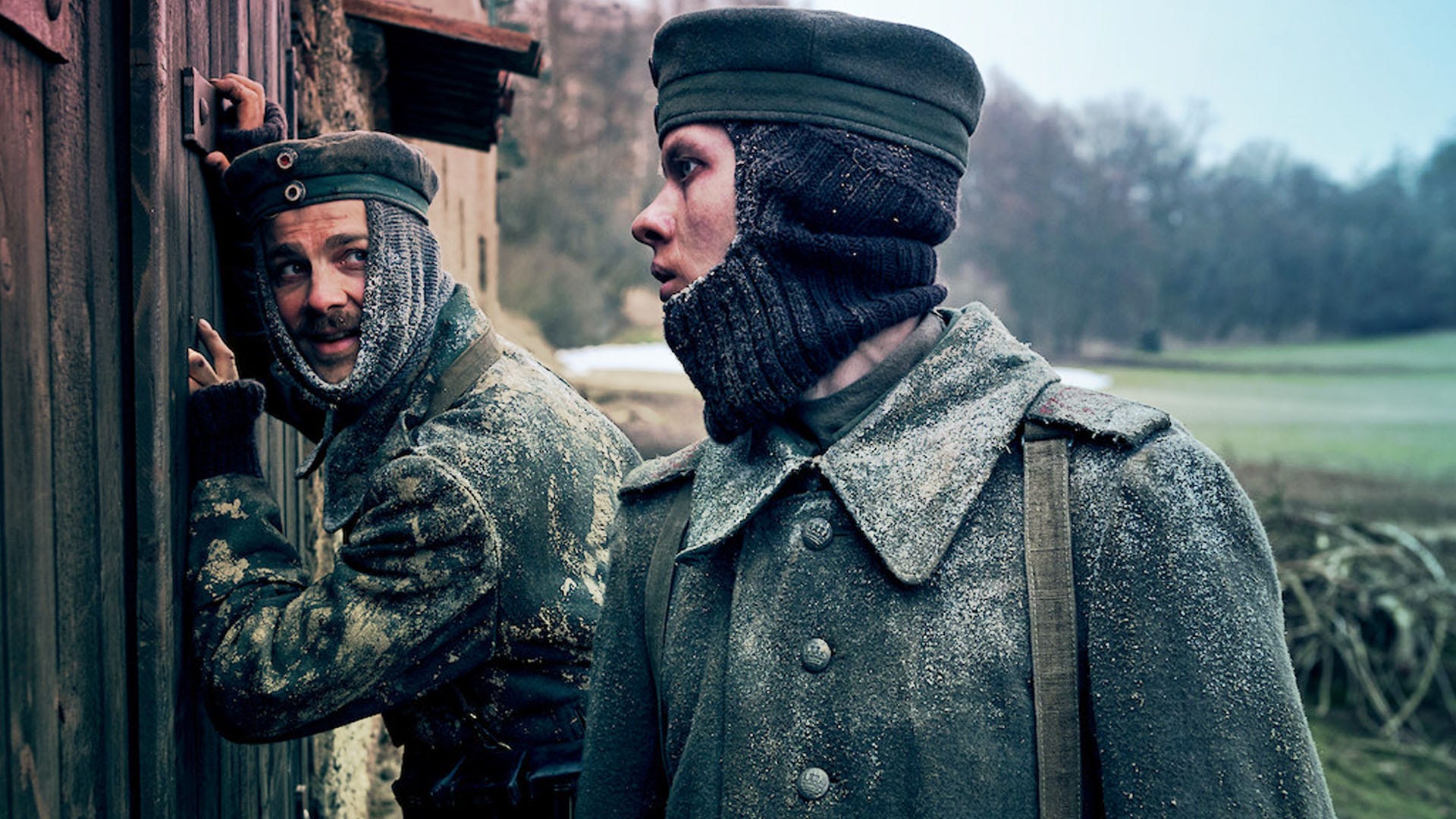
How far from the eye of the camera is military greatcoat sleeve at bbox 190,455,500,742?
201 centimetres

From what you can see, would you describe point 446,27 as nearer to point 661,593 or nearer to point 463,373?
point 463,373

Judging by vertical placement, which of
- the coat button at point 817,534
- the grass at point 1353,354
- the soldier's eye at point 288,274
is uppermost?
the grass at point 1353,354

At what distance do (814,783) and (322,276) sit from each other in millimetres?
1630

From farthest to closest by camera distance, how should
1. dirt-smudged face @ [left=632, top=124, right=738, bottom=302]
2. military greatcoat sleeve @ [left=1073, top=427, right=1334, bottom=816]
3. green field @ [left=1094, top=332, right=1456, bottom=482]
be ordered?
green field @ [left=1094, top=332, right=1456, bottom=482], dirt-smudged face @ [left=632, top=124, right=738, bottom=302], military greatcoat sleeve @ [left=1073, top=427, right=1334, bottom=816]

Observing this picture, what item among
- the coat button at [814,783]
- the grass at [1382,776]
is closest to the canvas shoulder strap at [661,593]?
the coat button at [814,783]

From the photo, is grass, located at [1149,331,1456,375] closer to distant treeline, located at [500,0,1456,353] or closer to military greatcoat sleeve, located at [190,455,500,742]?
distant treeline, located at [500,0,1456,353]

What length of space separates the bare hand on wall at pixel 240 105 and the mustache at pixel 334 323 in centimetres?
36

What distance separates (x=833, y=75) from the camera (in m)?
1.57

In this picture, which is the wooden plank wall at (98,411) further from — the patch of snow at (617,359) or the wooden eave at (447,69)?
the patch of snow at (617,359)

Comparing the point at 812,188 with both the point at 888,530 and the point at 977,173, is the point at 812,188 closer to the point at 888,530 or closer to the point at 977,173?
the point at 888,530

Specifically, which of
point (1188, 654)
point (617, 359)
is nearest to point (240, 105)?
point (1188, 654)

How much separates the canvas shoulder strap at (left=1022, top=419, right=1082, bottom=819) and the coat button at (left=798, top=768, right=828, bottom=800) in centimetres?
26

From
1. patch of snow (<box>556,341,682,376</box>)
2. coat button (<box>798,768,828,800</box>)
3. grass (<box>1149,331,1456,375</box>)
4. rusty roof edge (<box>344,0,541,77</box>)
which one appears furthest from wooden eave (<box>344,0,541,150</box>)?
grass (<box>1149,331,1456,375</box>)

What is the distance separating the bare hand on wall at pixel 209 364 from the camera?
6.97ft
